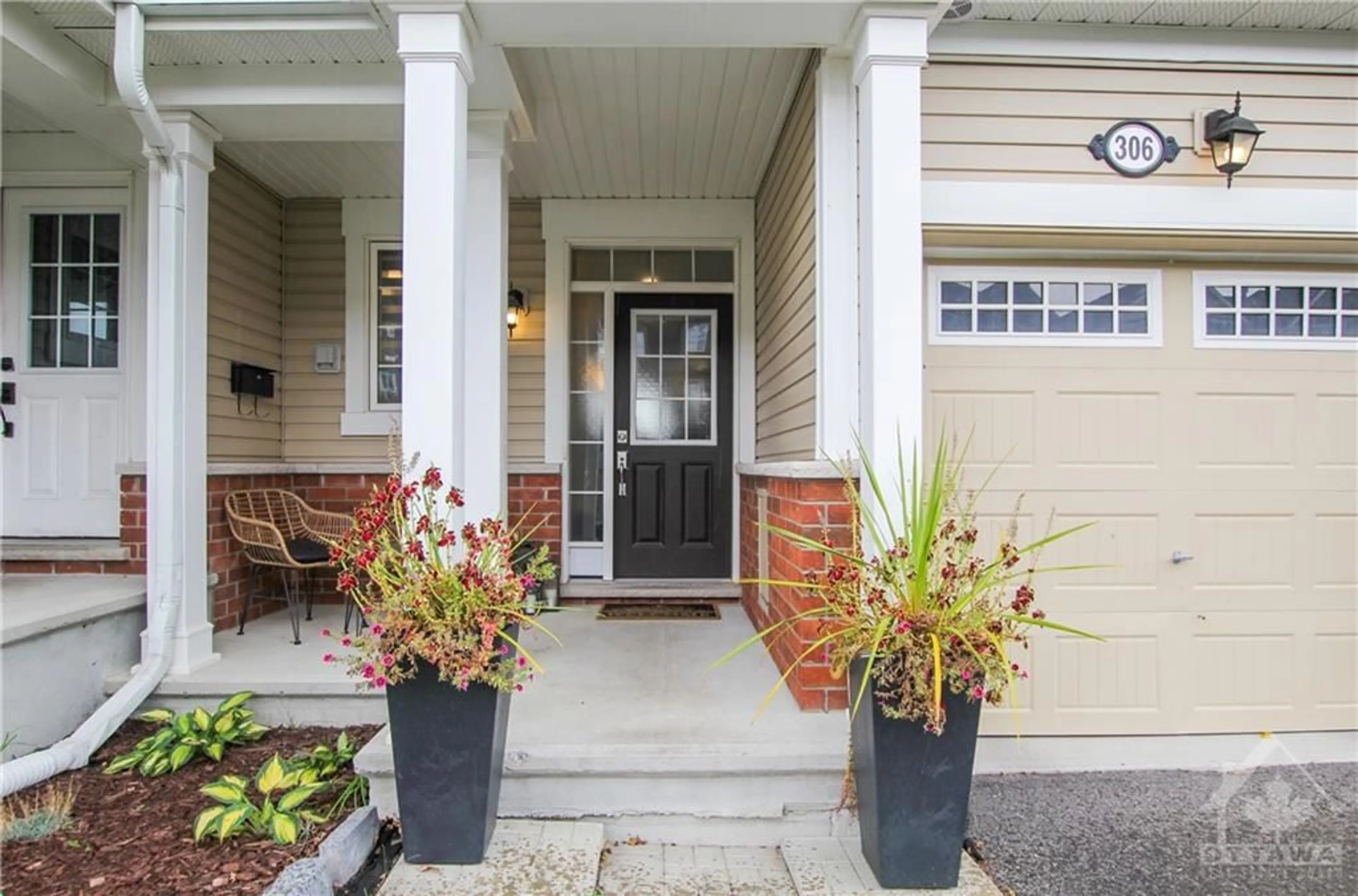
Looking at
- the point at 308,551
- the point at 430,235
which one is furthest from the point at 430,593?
the point at 308,551

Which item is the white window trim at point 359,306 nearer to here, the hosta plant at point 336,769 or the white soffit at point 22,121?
the white soffit at point 22,121

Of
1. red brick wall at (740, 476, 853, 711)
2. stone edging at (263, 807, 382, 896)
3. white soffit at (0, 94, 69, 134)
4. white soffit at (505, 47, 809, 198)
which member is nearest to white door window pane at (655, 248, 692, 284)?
white soffit at (505, 47, 809, 198)

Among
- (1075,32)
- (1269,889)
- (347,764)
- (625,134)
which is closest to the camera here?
(1269,889)

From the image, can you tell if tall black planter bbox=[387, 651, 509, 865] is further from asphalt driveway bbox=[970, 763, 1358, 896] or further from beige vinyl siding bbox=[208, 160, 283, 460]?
beige vinyl siding bbox=[208, 160, 283, 460]

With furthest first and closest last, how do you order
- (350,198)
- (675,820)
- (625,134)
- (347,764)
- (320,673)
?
(350,198), (625,134), (320,673), (347,764), (675,820)

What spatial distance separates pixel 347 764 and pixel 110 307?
2.73 m

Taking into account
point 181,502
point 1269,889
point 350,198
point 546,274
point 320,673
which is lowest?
point 1269,889

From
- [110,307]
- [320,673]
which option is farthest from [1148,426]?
[110,307]

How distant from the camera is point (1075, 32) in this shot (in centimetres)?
271

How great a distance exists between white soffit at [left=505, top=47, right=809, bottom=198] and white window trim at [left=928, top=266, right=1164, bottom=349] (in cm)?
107

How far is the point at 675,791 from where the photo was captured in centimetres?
220

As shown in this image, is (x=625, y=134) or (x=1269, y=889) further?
(x=625, y=134)

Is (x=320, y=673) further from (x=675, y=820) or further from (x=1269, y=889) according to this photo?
(x=1269, y=889)

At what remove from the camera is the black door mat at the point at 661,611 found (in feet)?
12.8
